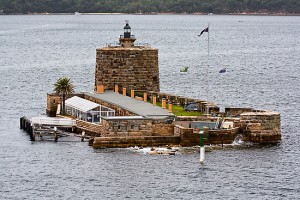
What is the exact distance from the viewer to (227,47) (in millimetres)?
196375

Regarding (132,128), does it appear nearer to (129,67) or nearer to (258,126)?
(258,126)

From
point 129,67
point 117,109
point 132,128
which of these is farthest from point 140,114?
point 129,67

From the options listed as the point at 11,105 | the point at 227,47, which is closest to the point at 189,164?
the point at 11,105

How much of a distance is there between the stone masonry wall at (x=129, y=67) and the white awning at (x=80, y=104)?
437 cm

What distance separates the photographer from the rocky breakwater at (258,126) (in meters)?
66.3

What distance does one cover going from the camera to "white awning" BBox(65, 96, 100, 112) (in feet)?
237

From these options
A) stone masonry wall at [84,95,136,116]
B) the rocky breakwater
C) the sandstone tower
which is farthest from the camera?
the sandstone tower

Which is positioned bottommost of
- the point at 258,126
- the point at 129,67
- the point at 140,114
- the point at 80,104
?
the point at 258,126

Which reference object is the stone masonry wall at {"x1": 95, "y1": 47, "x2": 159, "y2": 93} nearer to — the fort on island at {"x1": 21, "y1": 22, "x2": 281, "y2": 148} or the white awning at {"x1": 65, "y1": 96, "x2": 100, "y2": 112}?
the fort on island at {"x1": 21, "y1": 22, "x2": 281, "y2": 148}

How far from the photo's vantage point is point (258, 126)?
218ft

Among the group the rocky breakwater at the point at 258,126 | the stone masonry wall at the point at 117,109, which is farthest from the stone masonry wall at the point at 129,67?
the rocky breakwater at the point at 258,126

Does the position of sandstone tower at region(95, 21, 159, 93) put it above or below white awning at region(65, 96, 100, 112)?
above

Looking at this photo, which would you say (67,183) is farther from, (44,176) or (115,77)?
(115,77)

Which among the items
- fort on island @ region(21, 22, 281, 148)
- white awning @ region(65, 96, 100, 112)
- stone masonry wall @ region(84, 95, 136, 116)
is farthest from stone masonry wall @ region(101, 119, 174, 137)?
white awning @ region(65, 96, 100, 112)
